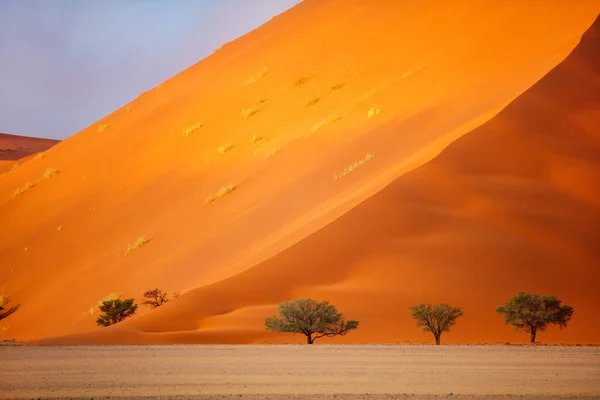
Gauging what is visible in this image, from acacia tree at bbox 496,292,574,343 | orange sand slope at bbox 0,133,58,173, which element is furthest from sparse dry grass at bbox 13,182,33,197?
orange sand slope at bbox 0,133,58,173

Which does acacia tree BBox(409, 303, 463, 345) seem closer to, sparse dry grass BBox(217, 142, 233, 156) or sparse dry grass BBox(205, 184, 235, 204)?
sparse dry grass BBox(205, 184, 235, 204)

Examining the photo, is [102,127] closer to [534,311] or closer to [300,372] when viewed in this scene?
[534,311]

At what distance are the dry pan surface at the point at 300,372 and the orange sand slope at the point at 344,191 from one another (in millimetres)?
3192

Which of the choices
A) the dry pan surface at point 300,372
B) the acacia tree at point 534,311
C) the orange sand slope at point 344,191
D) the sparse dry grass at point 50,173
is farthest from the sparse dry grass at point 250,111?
the dry pan surface at point 300,372

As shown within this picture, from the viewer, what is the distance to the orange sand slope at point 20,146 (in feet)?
291

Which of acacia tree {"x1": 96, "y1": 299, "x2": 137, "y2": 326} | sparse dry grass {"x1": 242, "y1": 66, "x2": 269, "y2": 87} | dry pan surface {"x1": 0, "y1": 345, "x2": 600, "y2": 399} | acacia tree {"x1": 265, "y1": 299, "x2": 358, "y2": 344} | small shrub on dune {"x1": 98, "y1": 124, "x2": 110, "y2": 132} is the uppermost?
sparse dry grass {"x1": 242, "y1": 66, "x2": 269, "y2": 87}

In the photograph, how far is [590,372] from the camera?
43.8ft

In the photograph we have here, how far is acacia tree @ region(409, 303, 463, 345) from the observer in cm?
1955

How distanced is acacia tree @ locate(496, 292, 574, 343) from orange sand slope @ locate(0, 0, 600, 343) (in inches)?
36.5

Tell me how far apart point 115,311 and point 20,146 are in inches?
2915

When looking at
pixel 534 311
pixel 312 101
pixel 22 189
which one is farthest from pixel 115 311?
pixel 22 189

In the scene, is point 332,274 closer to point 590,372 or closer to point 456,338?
point 456,338

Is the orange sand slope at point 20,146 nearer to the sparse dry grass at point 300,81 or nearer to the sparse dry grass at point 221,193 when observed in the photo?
the sparse dry grass at point 300,81

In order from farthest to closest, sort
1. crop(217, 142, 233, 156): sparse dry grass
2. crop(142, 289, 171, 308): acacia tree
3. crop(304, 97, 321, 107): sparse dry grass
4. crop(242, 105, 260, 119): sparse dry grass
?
crop(242, 105, 260, 119): sparse dry grass < crop(304, 97, 321, 107): sparse dry grass < crop(217, 142, 233, 156): sparse dry grass < crop(142, 289, 171, 308): acacia tree
